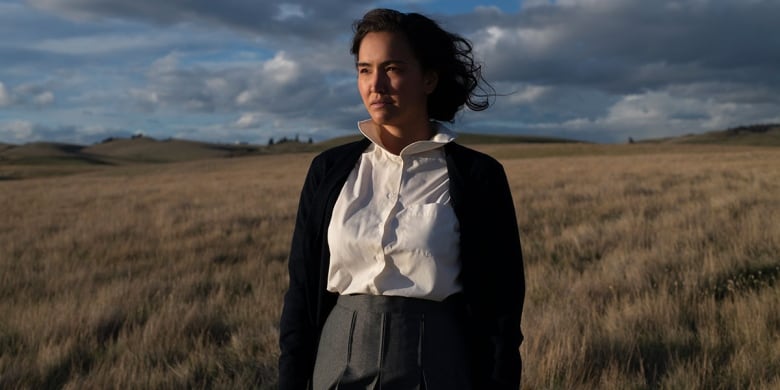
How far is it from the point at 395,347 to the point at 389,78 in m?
0.87

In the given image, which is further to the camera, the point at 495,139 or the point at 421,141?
the point at 495,139

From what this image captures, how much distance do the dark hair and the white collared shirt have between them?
0.26 m

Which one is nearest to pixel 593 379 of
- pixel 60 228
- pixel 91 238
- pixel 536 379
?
pixel 536 379

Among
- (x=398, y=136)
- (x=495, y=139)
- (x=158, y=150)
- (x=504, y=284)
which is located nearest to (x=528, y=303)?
(x=504, y=284)

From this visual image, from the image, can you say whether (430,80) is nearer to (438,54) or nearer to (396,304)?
(438,54)

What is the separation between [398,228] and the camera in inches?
86.1

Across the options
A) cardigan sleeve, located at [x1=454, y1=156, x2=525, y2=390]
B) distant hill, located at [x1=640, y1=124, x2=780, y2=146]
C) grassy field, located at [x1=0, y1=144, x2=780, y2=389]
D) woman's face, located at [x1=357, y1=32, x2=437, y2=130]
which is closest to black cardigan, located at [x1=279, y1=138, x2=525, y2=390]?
cardigan sleeve, located at [x1=454, y1=156, x2=525, y2=390]

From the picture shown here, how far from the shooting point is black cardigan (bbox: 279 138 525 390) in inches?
87.6

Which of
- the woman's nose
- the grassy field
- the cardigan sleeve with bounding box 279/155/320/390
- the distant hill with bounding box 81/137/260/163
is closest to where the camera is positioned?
the woman's nose

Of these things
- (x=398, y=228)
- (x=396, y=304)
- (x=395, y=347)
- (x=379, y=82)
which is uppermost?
(x=379, y=82)

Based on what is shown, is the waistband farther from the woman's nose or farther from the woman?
the woman's nose

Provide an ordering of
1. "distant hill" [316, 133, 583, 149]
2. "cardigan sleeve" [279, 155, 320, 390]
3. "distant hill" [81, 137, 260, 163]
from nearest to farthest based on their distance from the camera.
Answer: "cardigan sleeve" [279, 155, 320, 390]
"distant hill" [316, 133, 583, 149]
"distant hill" [81, 137, 260, 163]

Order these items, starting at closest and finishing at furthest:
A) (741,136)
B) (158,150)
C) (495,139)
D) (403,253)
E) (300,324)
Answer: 1. (403,253)
2. (300,324)
3. (495,139)
4. (741,136)
5. (158,150)

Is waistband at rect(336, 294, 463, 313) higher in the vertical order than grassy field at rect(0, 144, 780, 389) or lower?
higher
